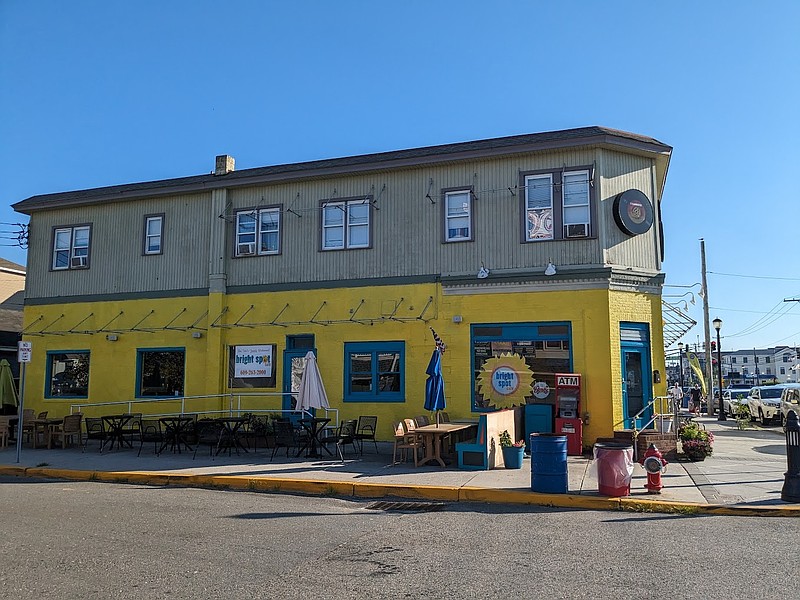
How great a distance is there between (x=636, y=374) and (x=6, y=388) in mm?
17082

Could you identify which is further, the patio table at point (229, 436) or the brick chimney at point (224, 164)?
the brick chimney at point (224, 164)

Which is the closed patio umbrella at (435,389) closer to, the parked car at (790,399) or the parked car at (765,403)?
the parked car at (790,399)

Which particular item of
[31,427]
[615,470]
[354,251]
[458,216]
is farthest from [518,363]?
[31,427]

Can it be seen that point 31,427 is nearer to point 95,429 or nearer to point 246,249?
point 95,429

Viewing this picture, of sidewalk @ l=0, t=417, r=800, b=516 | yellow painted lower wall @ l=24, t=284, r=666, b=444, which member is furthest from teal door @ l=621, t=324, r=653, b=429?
sidewalk @ l=0, t=417, r=800, b=516

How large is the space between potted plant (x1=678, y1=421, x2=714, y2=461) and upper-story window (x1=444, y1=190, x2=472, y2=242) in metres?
6.61

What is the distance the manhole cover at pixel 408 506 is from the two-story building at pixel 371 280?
5668 mm

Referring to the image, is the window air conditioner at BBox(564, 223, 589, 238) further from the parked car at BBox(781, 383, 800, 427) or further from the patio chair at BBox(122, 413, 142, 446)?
the parked car at BBox(781, 383, 800, 427)

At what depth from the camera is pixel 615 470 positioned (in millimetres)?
10664

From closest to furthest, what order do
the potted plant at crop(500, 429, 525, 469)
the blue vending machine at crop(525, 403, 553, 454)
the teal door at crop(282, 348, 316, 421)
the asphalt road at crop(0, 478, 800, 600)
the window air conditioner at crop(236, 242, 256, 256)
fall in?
1. the asphalt road at crop(0, 478, 800, 600)
2. the potted plant at crop(500, 429, 525, 469)
3. the blue vending machine at crop(525, 403, 553, 454)
4. the teal door at crop(282, 348, 316, 421)
5. the window air conditioner at crop(236, 242, 256, 256)

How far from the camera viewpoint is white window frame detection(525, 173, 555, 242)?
16.9 meters

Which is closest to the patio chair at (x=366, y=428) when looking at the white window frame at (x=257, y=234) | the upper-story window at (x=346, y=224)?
the upper-story window at (x=346, y=224)

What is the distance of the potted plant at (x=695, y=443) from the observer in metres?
14.7

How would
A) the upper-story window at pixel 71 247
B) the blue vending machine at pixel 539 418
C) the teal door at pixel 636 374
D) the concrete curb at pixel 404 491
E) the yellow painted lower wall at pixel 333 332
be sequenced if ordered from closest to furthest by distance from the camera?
the concrete curb at pixel 404 491
the blue vending machine at pixel 539 418
the yellow painted lower wall at pixel 333 332
the teal door at pixel 636 374
the upper-story window at pixel 71 247
